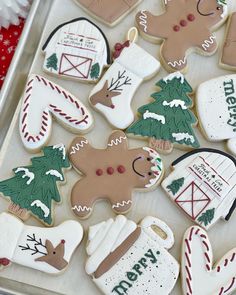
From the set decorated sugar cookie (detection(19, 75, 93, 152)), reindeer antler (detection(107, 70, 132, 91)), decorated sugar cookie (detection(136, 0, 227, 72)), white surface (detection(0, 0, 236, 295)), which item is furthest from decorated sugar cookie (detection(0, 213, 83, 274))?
decorated sugar cookie (detection(136, 0, 227, 72))

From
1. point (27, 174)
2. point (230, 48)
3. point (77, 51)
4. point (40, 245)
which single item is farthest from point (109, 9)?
point (40, 245)

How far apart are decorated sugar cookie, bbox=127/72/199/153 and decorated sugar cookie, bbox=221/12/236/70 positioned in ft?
0.31

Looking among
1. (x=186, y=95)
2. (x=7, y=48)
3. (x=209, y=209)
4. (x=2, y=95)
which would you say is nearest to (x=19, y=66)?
(x=2, y=95)

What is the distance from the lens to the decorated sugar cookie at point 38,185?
101 centimetres

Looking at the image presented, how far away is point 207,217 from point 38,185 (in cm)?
30

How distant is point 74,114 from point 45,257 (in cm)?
27

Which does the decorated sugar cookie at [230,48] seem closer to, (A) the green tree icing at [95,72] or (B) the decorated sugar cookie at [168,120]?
(B) the decorated sugar cookie at [168,120]

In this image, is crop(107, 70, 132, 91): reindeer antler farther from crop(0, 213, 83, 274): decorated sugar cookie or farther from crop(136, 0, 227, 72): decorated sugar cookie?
crop(0, 213, 83, 274): decorated sugar cookie

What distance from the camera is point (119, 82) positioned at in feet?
3.59

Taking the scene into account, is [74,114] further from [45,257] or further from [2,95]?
[45,257]

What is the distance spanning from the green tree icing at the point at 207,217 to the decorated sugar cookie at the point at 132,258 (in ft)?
0.20

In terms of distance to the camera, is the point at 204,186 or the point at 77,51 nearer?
the point at 204,186

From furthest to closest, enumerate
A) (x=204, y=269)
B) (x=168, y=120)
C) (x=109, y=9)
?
(x=109, y=9)
(x=168, y=120)
(x=204, y=269)

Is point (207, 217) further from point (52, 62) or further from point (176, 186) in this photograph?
point (52, 62)
